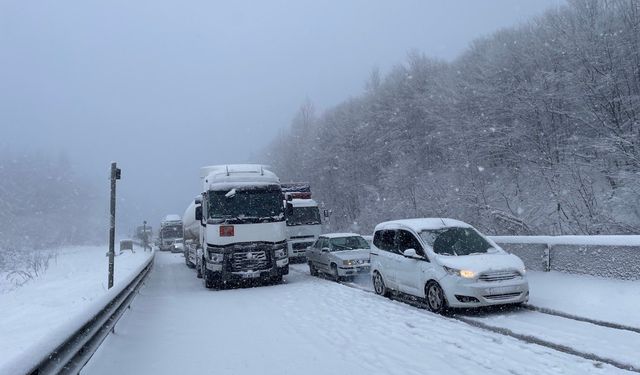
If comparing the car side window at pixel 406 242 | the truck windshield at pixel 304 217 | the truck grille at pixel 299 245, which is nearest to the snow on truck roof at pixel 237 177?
the car side window at pixel 406 242

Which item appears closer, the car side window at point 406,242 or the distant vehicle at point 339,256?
the car side window at point 406,242

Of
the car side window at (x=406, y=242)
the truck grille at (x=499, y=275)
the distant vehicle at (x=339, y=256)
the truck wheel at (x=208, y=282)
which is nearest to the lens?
the truck grille at (x=499, y=275)

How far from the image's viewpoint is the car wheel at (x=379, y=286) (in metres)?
12.0

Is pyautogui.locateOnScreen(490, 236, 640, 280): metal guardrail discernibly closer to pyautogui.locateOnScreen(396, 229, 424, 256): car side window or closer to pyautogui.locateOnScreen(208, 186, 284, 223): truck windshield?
pyautogui.locateOnScreen(396, 229, 424, 256): car side window

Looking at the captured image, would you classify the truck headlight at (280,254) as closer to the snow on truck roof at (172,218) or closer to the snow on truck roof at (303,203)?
the snow on truck roof at (303,203)

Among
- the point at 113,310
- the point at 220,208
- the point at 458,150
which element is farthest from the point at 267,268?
the point at 458,150

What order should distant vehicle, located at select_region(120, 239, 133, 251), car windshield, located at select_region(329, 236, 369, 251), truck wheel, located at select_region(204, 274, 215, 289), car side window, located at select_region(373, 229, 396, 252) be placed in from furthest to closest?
distant vehicle, located at select_region(120, 239, 133, 251)
car windshield, located at select_region(329, 236, 369, 251)
truck wheel, located at select_region(204, 274, 215, 289)
car side window, located at select_region(373, 229, 396, 252)

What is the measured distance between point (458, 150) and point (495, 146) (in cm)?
444

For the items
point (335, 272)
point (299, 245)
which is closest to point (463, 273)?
point (335, 272)

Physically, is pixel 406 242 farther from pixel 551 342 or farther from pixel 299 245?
pixel 299 245

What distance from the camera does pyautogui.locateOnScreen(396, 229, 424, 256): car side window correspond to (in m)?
10.7

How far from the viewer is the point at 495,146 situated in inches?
1357

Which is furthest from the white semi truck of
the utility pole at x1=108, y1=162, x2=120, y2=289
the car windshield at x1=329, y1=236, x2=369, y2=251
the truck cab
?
the truck cab

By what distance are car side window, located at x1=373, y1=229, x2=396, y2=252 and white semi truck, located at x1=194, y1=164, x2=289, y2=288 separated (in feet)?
12.7
